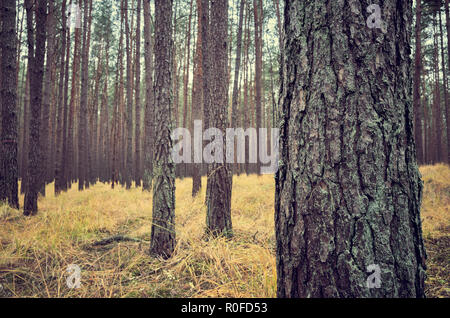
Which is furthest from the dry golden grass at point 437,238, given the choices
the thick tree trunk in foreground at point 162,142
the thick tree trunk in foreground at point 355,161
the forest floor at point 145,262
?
the thick tree trunk in foreground at point 162,142

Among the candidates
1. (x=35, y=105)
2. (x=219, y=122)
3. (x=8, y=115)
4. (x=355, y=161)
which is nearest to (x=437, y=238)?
(x=355, y=161)

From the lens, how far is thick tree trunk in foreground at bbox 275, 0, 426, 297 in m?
0.96

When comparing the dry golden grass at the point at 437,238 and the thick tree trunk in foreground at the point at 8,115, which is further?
the thick tree trunk in foreground at the point at 8,115

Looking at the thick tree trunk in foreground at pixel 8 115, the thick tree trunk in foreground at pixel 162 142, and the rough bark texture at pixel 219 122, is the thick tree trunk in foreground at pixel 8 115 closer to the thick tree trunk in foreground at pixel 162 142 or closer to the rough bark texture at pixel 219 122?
the thick tree trunk in foreground at pixel 162 142

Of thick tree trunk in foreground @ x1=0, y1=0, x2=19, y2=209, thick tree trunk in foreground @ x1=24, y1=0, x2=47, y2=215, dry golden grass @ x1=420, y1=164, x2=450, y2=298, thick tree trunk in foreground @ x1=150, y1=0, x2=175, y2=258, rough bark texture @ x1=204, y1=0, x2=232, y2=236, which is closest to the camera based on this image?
dry golden grass @ x1=420, y1=164, x2=450, y2=298

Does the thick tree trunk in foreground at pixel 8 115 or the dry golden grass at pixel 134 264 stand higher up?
the thick tree trunk in foreground at pixel 8 115

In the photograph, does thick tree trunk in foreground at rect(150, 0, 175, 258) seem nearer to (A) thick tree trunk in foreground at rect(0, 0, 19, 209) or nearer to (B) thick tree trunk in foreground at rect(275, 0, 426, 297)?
(B) thick tree trunk in foreground at rect(275, 0, 426, 297)

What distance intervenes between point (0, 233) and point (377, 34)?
469cm

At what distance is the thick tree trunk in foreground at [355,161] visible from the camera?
3.14 feet

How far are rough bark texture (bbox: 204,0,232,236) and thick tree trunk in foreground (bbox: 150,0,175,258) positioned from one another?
0.71m

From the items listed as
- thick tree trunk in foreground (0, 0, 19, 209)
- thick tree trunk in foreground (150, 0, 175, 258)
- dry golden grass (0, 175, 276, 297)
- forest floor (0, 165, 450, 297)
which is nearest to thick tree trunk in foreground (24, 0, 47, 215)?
thick tree trunk in foreground (0, 0, 19, 209)

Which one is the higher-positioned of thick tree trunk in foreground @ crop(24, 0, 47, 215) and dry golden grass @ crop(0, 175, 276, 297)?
thick tree trunk in foreground @ crop(24, 0, 47, 215)

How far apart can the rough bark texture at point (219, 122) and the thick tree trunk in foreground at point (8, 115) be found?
4.46 metres
